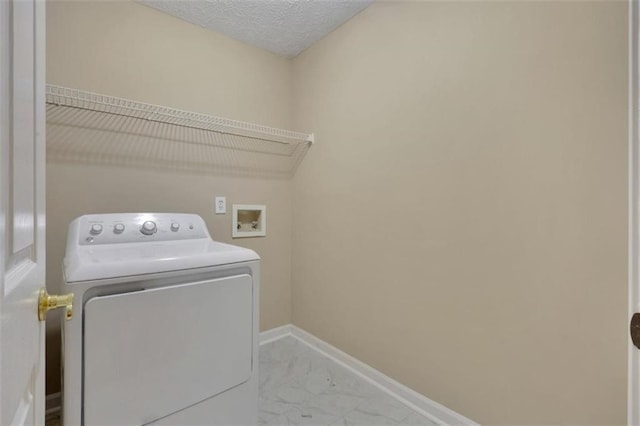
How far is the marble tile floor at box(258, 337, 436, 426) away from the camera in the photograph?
4.85 ft

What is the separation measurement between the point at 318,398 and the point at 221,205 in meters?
1.41

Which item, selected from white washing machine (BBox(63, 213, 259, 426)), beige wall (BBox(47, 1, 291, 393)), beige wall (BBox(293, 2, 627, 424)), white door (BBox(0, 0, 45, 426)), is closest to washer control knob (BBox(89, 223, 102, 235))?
white washing machine (BBox(63, 213, 259, 426))

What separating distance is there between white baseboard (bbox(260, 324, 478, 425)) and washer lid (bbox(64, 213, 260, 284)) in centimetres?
110

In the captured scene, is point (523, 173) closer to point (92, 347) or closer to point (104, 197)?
point (92, 347)

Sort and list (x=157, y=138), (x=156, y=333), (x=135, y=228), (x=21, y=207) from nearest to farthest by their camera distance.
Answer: (x=21, y=207)
(x=156, y=333)
(x=135, y=228)
(x=157, y=138)

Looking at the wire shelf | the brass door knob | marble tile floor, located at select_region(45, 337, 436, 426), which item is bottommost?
marble tile floor, located at select_region(45, 337, 436, 426)

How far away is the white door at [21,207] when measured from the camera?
370 mm

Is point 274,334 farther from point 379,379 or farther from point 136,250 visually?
point 136,250

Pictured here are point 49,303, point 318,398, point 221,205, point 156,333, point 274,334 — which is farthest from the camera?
point 274,334

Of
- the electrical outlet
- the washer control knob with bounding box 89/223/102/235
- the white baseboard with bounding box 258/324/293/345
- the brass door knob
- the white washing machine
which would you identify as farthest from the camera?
the white baseboard with bounding box 258/324/293/345

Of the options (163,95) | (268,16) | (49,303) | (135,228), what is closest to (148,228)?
(135,228)

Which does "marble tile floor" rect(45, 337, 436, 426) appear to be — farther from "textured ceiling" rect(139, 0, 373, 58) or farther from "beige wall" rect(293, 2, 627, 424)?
"textured ceiling" rect(139, 0, 373, 58)

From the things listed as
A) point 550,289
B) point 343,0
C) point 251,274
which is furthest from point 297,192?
point 550,289

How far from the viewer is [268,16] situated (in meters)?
1.88
